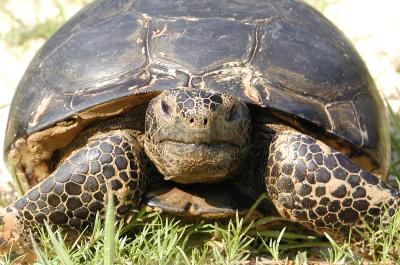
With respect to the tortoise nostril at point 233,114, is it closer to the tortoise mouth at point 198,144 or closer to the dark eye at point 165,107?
the tortoise mouth at point 198,144

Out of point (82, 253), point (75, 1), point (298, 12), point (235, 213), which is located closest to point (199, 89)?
point (235, 213)

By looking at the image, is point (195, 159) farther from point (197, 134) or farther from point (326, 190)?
point (326, 190)

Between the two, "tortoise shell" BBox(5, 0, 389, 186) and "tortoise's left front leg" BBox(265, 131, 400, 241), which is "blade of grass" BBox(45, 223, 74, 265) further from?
"tortoise's left front leg" BBox(265, 131, 400, 241)

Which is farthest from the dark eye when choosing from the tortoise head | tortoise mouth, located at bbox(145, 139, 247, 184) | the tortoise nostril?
the tortoise nostril

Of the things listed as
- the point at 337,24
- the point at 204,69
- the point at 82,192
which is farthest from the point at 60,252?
the point at 337,24

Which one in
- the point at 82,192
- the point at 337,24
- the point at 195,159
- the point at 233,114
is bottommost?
the point at 337,24

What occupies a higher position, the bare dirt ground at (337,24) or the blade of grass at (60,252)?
the blade of grass at (60,252)

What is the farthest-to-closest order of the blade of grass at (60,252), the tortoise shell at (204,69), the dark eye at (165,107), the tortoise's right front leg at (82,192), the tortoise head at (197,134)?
the tortoise shell at (204,69) < the tortoise's right front leg at (82,192) < the dark eye at (165,107) < the tortoise head at (197,134) < the blade of grass at (60,252)

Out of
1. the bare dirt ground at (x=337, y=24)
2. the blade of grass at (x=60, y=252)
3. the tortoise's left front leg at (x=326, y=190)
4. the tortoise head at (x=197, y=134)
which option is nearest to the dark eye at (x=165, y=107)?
the tortoise head at (x=197, y=134)
